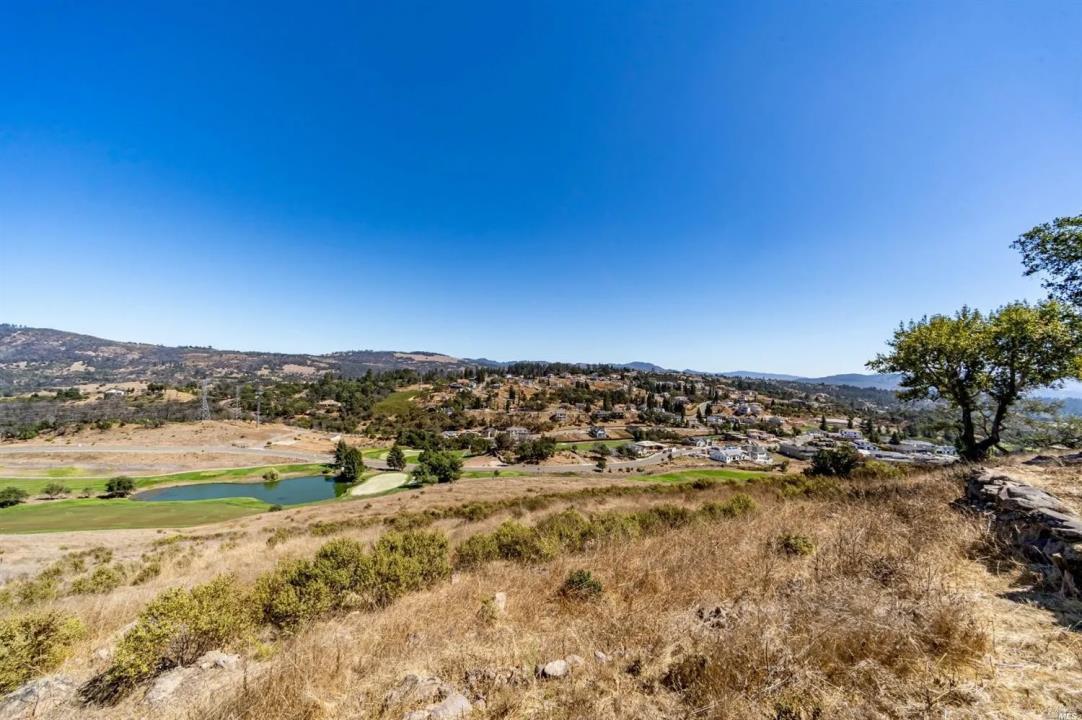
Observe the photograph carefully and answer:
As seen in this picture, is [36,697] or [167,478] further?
[167,478]

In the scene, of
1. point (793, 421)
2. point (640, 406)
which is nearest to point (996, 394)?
point (640, 406)

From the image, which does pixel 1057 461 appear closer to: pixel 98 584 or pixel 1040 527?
pixel 1040 527

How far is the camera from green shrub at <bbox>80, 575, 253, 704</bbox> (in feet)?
14.6

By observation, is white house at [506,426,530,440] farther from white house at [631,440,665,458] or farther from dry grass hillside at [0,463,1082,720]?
dry grass hillside at [0,463,1082,720]

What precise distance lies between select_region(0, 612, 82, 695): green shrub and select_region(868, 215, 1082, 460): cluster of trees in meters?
22.0

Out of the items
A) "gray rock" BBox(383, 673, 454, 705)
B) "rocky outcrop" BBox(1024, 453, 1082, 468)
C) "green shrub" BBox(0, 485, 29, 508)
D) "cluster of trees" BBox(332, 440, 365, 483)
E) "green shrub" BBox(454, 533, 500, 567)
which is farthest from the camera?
"cluster of trees" BBox(332, 440, 365, 483)

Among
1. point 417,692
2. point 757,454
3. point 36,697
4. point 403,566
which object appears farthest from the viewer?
point 757,454

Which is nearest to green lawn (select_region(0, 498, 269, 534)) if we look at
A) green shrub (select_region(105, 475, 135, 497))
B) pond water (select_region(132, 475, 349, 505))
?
green shrub (select_region(105, 475, 135, 497))

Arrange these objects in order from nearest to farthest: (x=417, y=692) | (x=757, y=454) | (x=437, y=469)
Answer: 1. (x=417, y=692)
2. (x=437, y=469)
3. (x=757, y=454)

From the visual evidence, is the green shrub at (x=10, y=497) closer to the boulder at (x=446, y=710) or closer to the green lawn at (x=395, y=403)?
the boulder at (x=446, y=710)

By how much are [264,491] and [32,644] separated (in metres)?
62.6

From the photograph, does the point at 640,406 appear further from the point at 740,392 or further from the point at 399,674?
the point at 399,674

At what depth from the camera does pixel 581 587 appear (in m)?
6.14

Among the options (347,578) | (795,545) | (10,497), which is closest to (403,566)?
(347,578)
